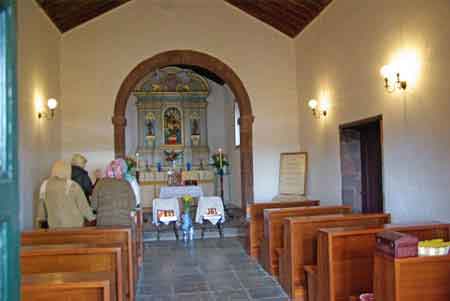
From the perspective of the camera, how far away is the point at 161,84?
39.2 ft

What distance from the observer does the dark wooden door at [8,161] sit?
1.26 metres

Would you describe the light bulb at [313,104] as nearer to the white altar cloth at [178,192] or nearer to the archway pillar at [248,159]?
the archway pillar at [248,159]

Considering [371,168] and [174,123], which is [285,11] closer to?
[371,168]

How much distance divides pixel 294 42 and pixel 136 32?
2957 millimetres

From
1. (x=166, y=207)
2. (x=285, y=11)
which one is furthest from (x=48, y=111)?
(x=285, y=11)

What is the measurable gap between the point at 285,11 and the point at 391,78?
3270 mm

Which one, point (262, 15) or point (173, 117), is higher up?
point (262, 15)

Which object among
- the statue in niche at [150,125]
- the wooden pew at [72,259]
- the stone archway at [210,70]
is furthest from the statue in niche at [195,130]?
the wooden pew at [72,259]

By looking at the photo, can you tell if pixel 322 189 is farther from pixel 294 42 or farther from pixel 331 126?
pixel 294 42

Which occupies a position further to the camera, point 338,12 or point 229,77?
point 229,77

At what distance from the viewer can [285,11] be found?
727 cm

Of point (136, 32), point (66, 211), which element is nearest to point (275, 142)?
point (136, 32)

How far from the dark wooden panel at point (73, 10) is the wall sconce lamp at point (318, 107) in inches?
149

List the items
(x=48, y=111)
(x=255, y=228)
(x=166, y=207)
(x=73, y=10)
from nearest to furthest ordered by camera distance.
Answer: (x=255, y=228)
(x=48, y=111)
(x=73, y=10)
(x=166, y=207)
